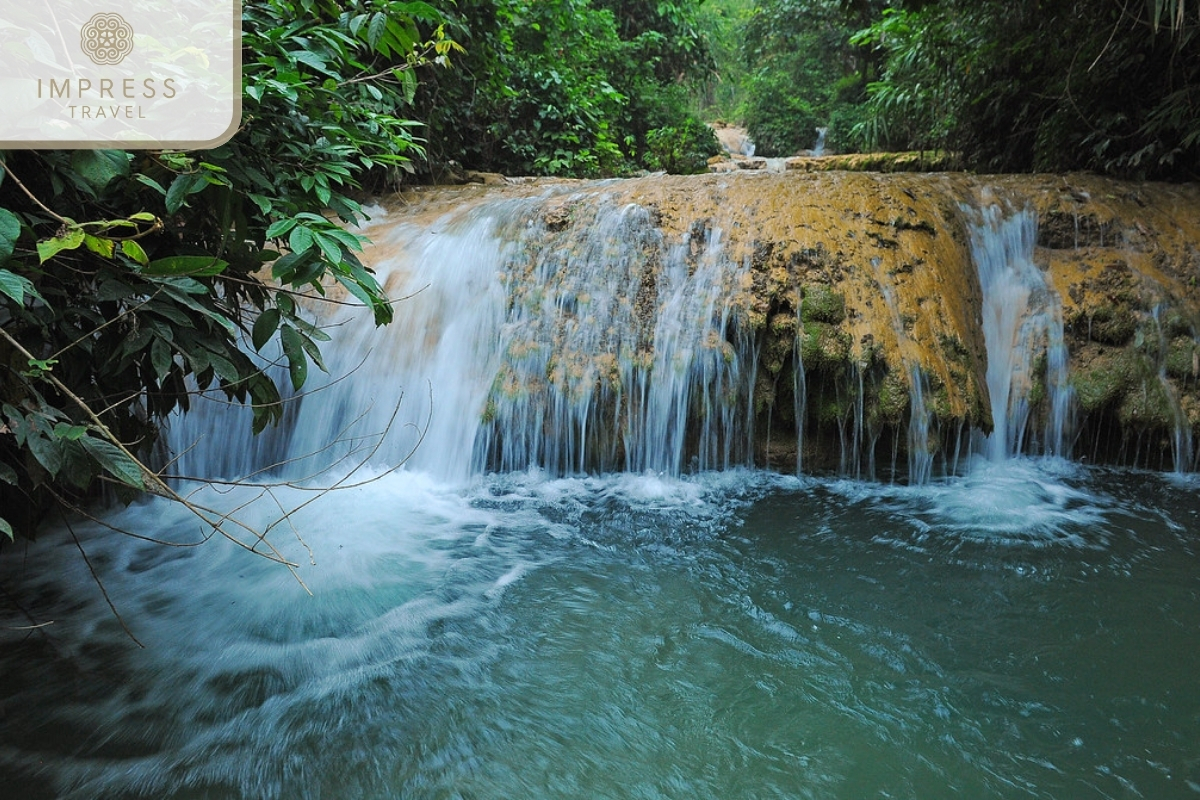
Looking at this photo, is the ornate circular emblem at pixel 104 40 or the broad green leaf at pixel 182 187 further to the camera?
the broad green leaf at pixel 182 187

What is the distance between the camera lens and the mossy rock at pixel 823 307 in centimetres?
477

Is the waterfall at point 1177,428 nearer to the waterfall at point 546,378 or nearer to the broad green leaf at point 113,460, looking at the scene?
the waterfall at point 546,378

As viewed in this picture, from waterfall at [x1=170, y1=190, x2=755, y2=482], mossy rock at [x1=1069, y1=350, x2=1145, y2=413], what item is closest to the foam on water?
mossy rock at [x1=1069, y1=350, x2=1145, y2=413]

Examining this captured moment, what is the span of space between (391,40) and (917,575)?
3513 mm

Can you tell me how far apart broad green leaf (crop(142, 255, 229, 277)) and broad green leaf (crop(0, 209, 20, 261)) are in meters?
0.35

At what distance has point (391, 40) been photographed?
2732 millimetres

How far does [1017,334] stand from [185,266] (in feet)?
18.1

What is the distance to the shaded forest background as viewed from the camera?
1966 mm

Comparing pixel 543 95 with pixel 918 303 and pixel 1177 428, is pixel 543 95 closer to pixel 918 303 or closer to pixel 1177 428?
pixel 918 303

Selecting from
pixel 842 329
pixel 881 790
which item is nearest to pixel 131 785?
pixel 881 790

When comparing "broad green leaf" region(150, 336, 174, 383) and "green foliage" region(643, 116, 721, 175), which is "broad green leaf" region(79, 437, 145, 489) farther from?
"green foliage" region(643, 116, 721, 175)

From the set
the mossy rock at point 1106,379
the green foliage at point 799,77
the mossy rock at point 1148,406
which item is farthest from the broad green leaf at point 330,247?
the green foliage at point 799,77

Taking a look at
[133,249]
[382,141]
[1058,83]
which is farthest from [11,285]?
[1058,83]

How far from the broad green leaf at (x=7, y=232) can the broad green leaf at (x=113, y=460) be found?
52cm
